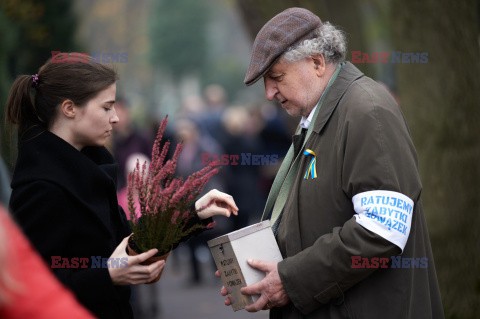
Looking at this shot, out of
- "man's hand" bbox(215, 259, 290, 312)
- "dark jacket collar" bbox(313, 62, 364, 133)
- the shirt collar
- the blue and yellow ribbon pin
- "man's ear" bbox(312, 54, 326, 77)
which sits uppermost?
"man's ear" bbox(312, 54, 326, 77)

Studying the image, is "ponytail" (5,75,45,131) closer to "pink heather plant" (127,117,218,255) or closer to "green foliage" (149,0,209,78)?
"pink heather plant" (127,117,218,255)

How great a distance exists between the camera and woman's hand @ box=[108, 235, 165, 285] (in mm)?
2857

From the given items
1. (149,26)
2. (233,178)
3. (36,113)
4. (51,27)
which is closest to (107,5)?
(149,26)

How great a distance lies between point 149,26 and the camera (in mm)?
68500

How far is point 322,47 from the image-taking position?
318 cm

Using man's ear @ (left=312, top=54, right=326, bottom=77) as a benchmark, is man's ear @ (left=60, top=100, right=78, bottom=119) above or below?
below

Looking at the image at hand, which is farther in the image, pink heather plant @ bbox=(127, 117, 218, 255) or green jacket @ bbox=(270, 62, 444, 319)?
pink heather plant @ bbox=(127, 117, 218, 255)

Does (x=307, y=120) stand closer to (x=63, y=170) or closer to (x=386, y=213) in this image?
(x=386, y=213)

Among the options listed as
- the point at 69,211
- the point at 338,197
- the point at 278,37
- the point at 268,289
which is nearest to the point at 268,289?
the point at 268,289

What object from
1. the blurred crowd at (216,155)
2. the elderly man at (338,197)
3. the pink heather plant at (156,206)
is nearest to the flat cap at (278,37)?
the elderly man at (338,197)

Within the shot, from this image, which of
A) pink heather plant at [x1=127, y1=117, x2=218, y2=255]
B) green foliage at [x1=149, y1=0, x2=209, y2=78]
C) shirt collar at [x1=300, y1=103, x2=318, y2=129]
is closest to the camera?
pink heather plant at [x1=127, y1=117, x2=218, y2=255]

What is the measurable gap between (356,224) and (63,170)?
4.46ft

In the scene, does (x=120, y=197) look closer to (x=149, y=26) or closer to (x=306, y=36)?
(x=306, y=36)

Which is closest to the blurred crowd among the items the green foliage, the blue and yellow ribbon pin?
the blue and yellow ribbon pin
